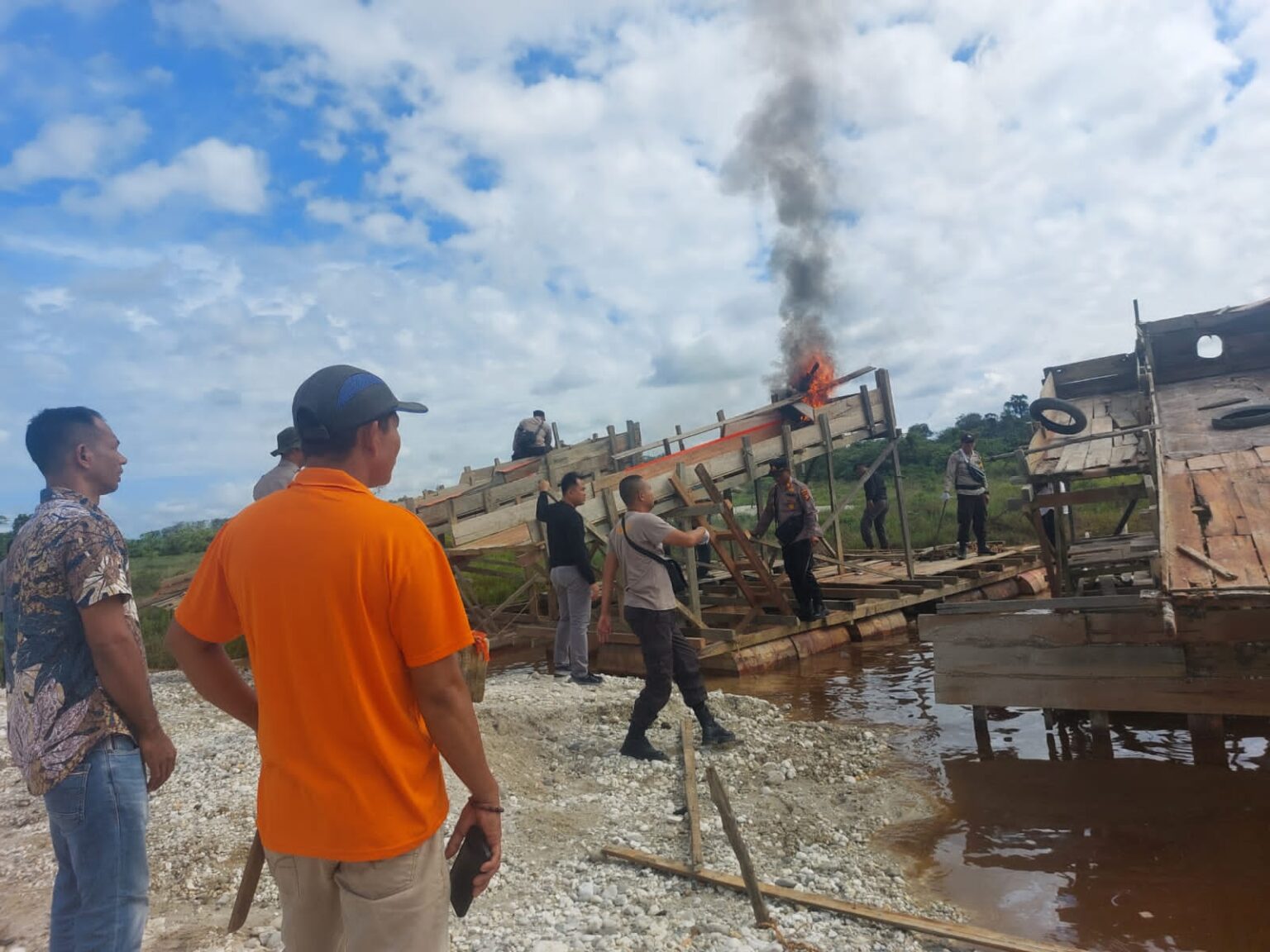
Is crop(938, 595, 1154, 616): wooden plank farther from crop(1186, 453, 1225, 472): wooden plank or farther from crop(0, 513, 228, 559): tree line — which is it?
crop(0, 513, 228, 559): tree line

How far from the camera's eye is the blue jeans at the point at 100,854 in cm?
266

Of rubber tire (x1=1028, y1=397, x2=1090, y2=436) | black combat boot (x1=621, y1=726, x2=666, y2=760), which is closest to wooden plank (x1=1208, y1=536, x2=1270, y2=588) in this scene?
rubber tire (x1=1028, y1=397, x2=1090, y2=436)

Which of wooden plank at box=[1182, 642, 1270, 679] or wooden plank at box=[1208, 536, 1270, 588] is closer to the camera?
wooden plank at box=[1208, 536, 1270, 588]

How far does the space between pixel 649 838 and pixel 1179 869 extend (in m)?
3.02

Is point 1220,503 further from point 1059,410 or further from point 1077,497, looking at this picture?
point 1059,410

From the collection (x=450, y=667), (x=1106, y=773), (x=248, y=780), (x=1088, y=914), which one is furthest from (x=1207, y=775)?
(x=248, y=780)

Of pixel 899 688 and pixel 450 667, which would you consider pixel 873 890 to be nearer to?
pixel 450 667

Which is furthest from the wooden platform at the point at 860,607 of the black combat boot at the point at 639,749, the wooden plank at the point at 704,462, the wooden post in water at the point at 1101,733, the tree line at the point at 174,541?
the tree line at the point at 174,541

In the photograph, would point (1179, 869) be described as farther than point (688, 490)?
No

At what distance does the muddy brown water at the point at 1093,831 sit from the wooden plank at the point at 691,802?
50.0 inches

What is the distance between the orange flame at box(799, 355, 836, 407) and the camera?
13008 mm

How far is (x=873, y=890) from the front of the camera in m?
4.56

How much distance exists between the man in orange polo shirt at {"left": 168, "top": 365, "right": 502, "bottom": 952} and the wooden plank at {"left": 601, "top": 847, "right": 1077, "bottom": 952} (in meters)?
2.51

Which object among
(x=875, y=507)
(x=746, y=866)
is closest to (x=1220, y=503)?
(x=746, y=866)
